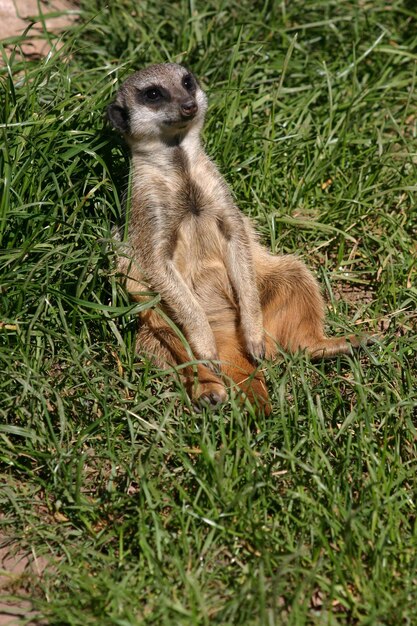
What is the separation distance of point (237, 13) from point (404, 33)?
1048 mm

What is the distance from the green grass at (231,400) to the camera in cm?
280

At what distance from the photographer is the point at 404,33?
17.7 feet

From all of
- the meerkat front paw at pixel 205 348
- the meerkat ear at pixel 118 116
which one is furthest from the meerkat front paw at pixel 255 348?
the meerkat ear at pixel 118 116

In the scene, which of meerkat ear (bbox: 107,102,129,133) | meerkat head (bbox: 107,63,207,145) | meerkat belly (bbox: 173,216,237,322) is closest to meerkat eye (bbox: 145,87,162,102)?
meerkat head (bbox: 107,63,207,145)

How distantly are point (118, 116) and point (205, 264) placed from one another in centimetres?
78

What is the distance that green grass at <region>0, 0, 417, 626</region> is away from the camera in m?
2.80

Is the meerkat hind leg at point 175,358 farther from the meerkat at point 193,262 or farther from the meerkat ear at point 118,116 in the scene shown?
the meerkat ear at point 118,116

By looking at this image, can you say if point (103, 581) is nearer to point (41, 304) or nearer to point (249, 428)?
point (249, 428)

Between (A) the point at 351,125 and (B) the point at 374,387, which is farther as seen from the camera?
(A) the point at 351,125

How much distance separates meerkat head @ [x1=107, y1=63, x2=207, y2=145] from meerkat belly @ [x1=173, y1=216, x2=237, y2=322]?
0.42 metres

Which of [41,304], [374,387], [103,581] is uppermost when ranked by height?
[41,304]

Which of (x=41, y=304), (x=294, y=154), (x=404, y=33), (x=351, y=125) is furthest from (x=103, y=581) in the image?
(x=404, y=33)

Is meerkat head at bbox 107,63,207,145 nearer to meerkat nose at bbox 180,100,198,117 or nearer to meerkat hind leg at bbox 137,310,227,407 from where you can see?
meerkat nose at bbox 180,100,198,117

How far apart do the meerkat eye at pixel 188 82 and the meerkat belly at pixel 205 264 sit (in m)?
0.61
